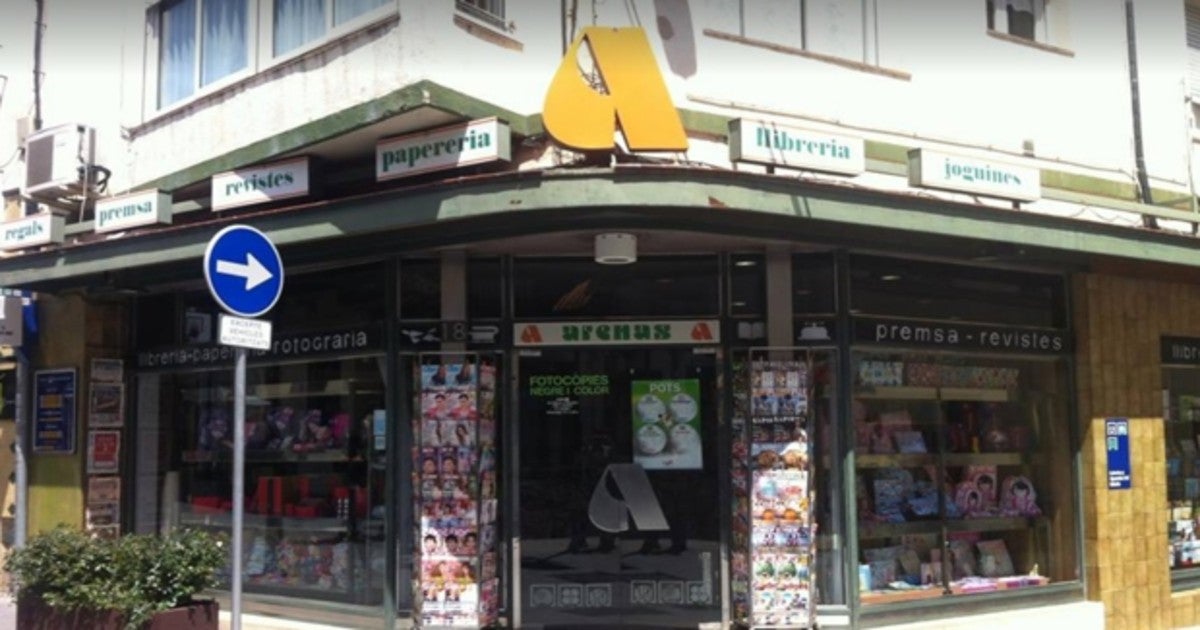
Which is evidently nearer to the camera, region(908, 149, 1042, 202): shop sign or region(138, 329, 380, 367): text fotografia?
region(908, 149, 1042, 202): shop sign

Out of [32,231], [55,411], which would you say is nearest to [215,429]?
[55,411]

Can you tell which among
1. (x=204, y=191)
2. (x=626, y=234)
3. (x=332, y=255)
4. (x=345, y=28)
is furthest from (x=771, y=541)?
(x=204, y=191)

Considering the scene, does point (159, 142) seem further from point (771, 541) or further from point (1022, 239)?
point (1022, 239)

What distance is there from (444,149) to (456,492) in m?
2.80

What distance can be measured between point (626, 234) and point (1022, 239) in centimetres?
331

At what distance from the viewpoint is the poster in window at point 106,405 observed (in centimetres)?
1180

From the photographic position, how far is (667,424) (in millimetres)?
9617

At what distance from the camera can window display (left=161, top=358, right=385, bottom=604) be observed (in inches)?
393

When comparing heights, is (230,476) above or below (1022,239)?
below

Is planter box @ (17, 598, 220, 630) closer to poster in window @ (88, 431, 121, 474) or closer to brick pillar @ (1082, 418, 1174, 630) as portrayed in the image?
poster in window @ (88, 431, 121, 474)

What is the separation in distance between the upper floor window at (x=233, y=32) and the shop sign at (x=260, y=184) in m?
0.93

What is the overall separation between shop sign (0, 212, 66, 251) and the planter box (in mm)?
3849

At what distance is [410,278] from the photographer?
9680 millimetres

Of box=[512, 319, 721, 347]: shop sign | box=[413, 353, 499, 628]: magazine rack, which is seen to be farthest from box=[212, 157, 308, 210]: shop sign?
box=[512, 319, 721, 347]: shop sign
